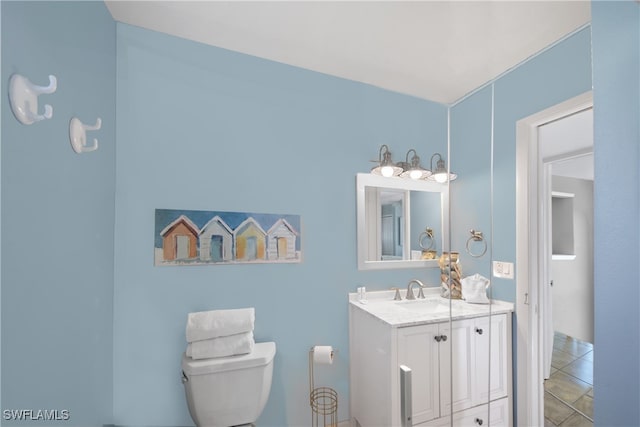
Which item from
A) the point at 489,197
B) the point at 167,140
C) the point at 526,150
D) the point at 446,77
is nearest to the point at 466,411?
the point at 489,197

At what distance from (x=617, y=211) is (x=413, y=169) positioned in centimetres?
119

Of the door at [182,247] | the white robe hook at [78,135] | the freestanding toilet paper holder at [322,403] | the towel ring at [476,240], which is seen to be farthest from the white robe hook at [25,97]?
the freestanding toilet paper holder at [322,403]

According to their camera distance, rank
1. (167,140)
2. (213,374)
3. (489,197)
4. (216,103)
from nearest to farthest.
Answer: (489,197) < (213,374) < (167,140) < (216,103)

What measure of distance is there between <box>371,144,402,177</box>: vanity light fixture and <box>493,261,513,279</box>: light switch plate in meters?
0.90

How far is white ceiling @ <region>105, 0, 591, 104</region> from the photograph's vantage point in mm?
1172

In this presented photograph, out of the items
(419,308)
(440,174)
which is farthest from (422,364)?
(440,174)

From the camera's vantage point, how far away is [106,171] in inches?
49.4

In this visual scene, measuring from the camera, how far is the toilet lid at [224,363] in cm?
128

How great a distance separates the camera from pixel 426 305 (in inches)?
63.5

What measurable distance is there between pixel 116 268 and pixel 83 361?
1.43ft

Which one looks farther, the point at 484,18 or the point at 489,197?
the point at 484,18

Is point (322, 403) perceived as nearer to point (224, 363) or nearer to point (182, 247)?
point (224, 363)

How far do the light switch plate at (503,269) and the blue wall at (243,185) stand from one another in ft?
2.10

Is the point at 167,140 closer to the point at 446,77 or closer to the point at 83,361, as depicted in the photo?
the point at 83,361
